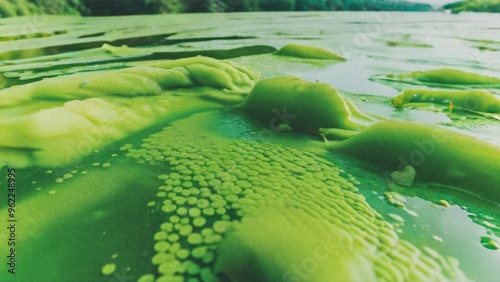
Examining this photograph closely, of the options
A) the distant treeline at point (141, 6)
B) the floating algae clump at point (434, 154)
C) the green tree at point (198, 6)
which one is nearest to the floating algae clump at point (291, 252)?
the floating algae clump at point (434, 154)

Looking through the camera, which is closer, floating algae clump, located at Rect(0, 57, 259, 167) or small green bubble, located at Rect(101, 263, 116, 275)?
small green bubble, located at Rect(101, 263, 116, 275)

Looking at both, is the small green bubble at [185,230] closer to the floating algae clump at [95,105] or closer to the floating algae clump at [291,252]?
the floating algae clump at [291,252]

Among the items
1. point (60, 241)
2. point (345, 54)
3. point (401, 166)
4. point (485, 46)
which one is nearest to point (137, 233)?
point (60, 241)

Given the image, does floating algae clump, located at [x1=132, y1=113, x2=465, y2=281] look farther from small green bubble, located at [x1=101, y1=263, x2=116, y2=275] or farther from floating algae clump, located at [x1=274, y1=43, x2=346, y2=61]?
floating algae clump, located at [x1=274, y1=43, x2=346, y2=61]

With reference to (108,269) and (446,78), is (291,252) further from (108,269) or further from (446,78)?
(446,78)

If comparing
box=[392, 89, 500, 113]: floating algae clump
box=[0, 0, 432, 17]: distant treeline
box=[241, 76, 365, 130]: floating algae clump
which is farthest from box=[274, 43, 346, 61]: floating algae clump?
box=[0, 0, 432, 17]: distant treeline

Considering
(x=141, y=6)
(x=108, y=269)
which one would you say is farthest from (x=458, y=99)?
(x=141, y=6)
